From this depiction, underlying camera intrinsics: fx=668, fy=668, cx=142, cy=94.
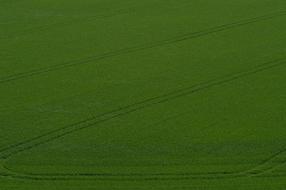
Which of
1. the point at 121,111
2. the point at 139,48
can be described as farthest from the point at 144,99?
the point at 139,48

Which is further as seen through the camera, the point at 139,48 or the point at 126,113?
the point at 139,48

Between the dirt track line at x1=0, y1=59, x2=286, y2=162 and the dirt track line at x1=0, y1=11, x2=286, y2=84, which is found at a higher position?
the dirt track line at x1=0, y1=11, x2=286, y2=84

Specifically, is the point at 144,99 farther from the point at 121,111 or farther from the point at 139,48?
the point at 139,48

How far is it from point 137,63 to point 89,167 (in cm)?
664

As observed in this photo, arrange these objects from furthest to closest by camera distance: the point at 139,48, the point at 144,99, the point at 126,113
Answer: the point at 139,48
the point at 144,99
the point at 126,113

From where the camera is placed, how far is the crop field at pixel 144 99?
12.2 meters

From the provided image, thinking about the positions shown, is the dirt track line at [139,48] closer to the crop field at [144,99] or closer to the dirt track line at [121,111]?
the crop field at [144,99]

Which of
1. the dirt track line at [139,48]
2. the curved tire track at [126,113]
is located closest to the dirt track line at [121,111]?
the curved tire track at [126,113]

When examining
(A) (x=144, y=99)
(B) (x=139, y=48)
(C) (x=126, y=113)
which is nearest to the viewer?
(C) (x=126, y=113)

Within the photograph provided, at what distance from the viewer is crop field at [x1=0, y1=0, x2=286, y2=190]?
481 inches

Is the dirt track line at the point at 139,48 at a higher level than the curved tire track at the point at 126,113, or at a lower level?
higher

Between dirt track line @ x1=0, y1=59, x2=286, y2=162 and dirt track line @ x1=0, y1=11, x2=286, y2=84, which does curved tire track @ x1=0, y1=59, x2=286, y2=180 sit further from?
dirt track line @ x1=0, y1=11, x2=286, y2=84

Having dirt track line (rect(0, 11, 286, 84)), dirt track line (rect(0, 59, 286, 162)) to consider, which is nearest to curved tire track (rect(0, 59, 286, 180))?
dirt track line (rect(0, 59, 286, 162))

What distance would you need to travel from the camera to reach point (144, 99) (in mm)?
15789
